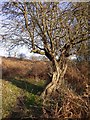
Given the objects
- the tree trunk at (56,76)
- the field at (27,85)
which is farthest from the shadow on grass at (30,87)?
the tree trunk at (56,76)

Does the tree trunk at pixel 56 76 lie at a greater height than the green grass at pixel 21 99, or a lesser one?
greater

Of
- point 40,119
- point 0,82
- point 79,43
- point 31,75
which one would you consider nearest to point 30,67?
point 31,75

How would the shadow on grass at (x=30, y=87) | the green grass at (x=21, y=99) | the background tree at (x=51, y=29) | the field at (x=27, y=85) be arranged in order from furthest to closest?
1. the shadow on grass at (x=30, y=87)
2. the background tree at (x=51, y=29)
3. the green grass at (x=21, y=99)
4. the field at (x=27, y=85)

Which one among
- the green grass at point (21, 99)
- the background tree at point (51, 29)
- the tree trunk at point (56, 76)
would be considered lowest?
the green grass at point (21, 99)

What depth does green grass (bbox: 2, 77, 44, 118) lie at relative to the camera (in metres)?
10.0

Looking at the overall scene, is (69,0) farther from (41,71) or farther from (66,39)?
(41,71)

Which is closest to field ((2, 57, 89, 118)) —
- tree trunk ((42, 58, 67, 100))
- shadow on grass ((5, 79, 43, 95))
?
shadow on grass ((5, 79, 43, 95))

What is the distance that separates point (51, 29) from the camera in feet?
39.6

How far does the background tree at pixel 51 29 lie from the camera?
1175cm

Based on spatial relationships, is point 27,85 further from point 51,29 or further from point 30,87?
point 51,29

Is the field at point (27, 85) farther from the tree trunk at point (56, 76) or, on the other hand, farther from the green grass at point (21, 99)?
the tree trunk at point (56, 76)

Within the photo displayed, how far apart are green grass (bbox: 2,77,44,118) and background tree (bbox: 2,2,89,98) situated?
91cm

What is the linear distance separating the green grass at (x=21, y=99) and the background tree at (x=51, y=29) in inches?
35.7

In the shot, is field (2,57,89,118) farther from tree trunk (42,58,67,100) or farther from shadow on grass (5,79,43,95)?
tree trunk (42,58,67,100)
